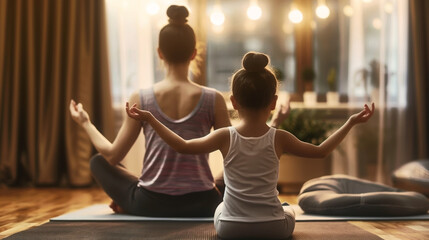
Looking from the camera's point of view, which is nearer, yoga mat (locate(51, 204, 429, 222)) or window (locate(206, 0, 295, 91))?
yoga mat (locate(51, 204, 429, 222))

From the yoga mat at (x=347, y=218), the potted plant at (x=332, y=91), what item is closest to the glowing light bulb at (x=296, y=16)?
the potted plant at (x=332, y=91)

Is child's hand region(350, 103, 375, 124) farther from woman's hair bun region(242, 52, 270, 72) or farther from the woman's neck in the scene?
the woman's neck

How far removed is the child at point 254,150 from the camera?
6.08 ft

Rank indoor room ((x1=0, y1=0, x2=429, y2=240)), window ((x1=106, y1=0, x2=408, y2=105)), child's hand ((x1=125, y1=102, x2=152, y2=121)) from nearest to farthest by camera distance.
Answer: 1. child's hand ((x1=125, y1=102, x2=152, y2=121))
2. indoor room ((x1=0, y1=0, x2=429, y2=240))
3. window ((x1=106, y1=0, x2=408, y2=105))

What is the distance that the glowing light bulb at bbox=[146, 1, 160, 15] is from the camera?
179 inches

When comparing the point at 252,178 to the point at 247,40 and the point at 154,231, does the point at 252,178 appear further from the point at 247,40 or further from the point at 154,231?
the point at 247,40

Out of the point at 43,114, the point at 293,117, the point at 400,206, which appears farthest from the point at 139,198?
the point at 43,114

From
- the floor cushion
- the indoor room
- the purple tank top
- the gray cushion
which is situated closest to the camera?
the purple tank top

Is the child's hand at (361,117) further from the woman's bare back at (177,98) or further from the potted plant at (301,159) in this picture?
the potted plant at (301,159)

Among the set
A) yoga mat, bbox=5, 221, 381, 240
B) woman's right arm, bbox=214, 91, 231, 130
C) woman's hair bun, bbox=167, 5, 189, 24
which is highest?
woman's hair bun, bbox=167, 5, 189, 24

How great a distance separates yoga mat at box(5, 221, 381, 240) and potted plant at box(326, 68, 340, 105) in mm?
2381

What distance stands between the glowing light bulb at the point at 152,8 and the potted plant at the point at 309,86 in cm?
120

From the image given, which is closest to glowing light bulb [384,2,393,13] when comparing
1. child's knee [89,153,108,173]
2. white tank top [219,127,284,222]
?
child's knee [89,153,108,173]

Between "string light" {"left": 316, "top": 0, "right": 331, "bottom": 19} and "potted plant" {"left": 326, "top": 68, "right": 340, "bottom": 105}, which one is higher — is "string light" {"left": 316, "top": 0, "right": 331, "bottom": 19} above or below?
above
